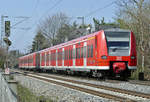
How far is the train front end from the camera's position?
1648cm

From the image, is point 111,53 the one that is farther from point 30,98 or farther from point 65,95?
point 30,98

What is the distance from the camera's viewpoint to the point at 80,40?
20.8 meters

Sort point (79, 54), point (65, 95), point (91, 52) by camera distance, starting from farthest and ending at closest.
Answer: point (79, 54) → point (91, 52) → point (65, 95)

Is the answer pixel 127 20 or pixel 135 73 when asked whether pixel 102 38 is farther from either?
pixel 127 20

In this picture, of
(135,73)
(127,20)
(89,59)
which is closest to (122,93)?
(89,59)

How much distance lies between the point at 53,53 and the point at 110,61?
51.2ft

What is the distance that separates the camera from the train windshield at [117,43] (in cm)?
1664

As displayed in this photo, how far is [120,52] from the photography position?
16656mm

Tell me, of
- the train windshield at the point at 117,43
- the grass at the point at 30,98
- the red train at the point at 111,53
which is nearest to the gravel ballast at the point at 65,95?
the grass at the point at 30,98

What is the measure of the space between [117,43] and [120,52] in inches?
20.4

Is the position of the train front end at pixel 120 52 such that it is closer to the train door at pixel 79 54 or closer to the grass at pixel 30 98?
the train door at pixel 79 54

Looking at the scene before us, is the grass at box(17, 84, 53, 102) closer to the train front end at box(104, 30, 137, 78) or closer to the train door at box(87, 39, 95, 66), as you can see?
the train front end at box(104, 30, 137, 78)

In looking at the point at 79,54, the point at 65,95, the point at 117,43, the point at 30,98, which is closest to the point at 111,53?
the point at 117,43

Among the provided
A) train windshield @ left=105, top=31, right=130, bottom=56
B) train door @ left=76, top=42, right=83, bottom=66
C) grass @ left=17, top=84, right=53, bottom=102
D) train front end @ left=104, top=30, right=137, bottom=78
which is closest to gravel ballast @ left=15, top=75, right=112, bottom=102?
grass @ left=17, top=84, right=53, bottom=102
